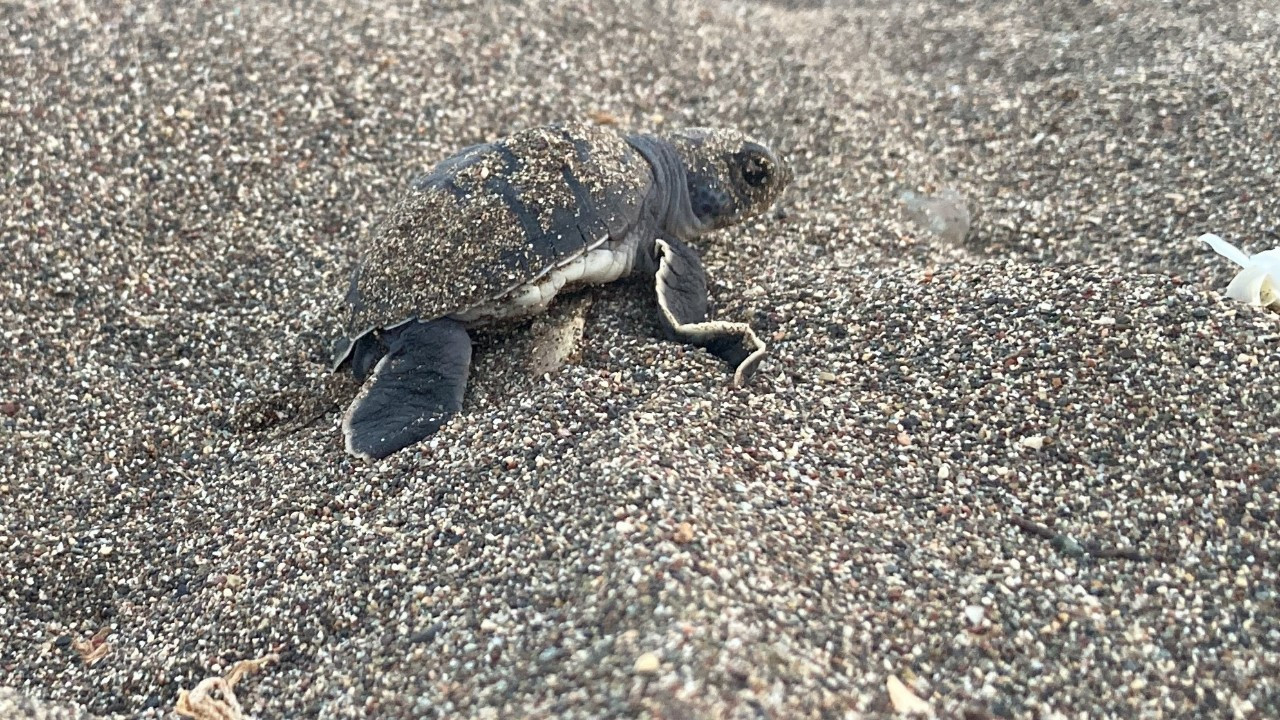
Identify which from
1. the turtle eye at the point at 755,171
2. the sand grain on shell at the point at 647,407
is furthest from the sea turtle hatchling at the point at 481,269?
the turtle eye at the point at 755,171

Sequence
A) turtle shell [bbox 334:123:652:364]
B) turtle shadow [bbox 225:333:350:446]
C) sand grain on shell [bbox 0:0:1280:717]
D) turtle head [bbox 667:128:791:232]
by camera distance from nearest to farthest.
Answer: sand grain on shell [bbox 0:0:1280:717] < turtle shell [bbox 334:123:652:364] < turtle shadow [bbox 225:333:350:446] < turtle head [bbox 667:128:791:232]

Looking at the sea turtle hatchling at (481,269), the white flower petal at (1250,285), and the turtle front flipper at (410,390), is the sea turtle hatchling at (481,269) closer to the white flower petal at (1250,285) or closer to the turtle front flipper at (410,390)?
the turtle front flipper at (410,390)

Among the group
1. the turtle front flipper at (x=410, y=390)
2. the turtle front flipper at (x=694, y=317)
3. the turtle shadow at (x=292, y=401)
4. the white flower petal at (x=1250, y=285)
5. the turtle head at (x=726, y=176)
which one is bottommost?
the turtle shadow at (x=292, y=401)

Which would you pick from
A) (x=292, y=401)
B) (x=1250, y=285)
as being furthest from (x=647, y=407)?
(x=1250, y=285)

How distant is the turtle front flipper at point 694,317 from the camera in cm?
260

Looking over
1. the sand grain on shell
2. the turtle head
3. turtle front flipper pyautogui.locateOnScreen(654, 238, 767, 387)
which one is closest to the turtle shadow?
the sand grain on shell

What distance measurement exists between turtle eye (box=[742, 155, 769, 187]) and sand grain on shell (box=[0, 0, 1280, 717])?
23 cm

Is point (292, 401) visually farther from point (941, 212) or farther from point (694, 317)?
point (941, 212)

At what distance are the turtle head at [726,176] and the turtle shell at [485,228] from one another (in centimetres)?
46

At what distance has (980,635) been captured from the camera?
1.81m

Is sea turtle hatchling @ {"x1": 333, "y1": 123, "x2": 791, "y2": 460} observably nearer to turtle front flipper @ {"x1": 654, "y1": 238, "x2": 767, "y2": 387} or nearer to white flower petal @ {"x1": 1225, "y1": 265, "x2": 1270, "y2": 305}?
turtle front flipper @ {"x1": 654, "y1": 238, "x2": 767, "y2": 387}

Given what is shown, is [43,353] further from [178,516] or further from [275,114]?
[275,114]

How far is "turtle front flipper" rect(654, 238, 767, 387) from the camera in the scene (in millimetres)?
2598

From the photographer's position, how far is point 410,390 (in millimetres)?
2562
